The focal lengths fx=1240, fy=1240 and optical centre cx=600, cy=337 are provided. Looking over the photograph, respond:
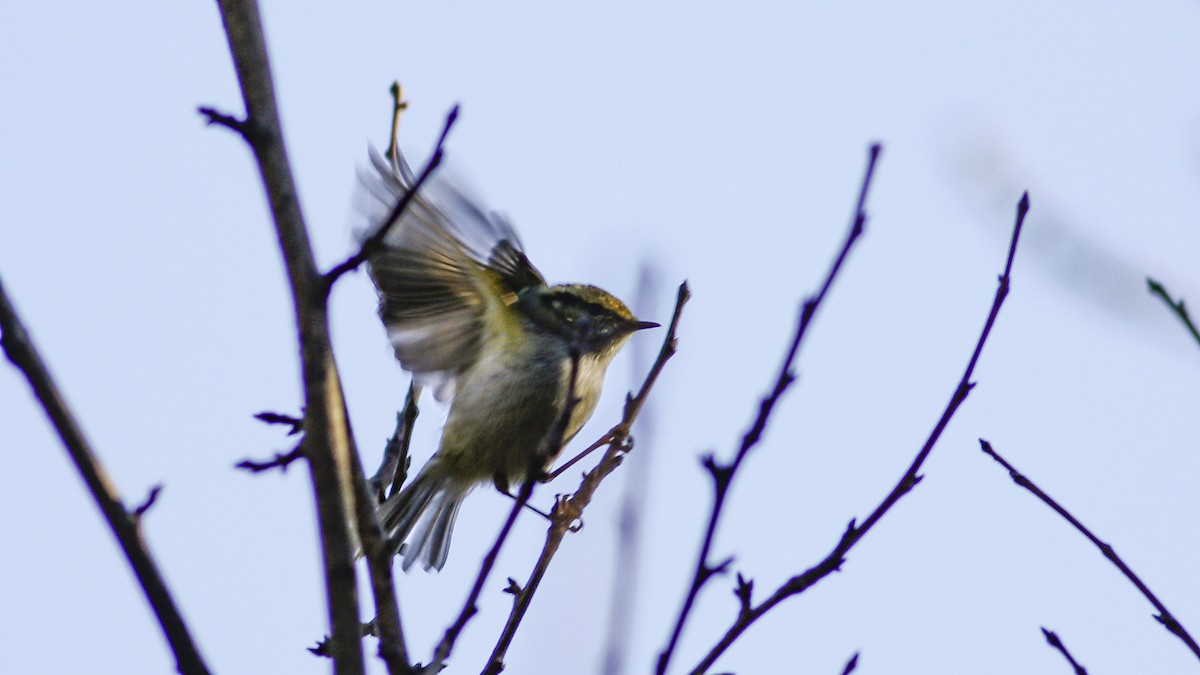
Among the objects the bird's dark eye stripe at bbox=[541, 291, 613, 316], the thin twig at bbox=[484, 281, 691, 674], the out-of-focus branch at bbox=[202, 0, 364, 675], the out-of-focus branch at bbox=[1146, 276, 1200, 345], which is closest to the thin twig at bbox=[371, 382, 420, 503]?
the thin twig at bbox=[484, 281, 691, 674]

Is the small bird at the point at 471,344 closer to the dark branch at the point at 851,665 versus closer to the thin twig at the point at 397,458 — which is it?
the thin twig at the point at 397,458

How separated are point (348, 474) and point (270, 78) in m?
0.82

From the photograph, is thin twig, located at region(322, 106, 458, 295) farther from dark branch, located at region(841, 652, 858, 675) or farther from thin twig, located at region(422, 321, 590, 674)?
dark branch, located at region(841, 652, 858, 675)

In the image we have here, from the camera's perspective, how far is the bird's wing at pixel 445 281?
5617 millimetres

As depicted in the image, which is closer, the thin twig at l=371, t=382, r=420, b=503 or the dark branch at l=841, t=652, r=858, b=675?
the dark branch at l=841, t=652, r=858, b=675

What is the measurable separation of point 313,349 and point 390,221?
31 cm

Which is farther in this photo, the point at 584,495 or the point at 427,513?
the point at 427,513

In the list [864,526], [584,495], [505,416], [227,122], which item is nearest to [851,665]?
[864,526]

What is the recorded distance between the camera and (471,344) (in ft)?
19.8

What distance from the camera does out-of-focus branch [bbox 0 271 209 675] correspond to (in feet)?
7.55

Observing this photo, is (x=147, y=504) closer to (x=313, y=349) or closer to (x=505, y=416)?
(x=313, y=349)

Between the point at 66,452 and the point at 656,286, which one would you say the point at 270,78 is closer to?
the point at 66,452

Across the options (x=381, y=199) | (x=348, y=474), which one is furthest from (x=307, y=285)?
(x=381, y=199)

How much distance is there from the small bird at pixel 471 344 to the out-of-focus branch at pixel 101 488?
10.4 feet
